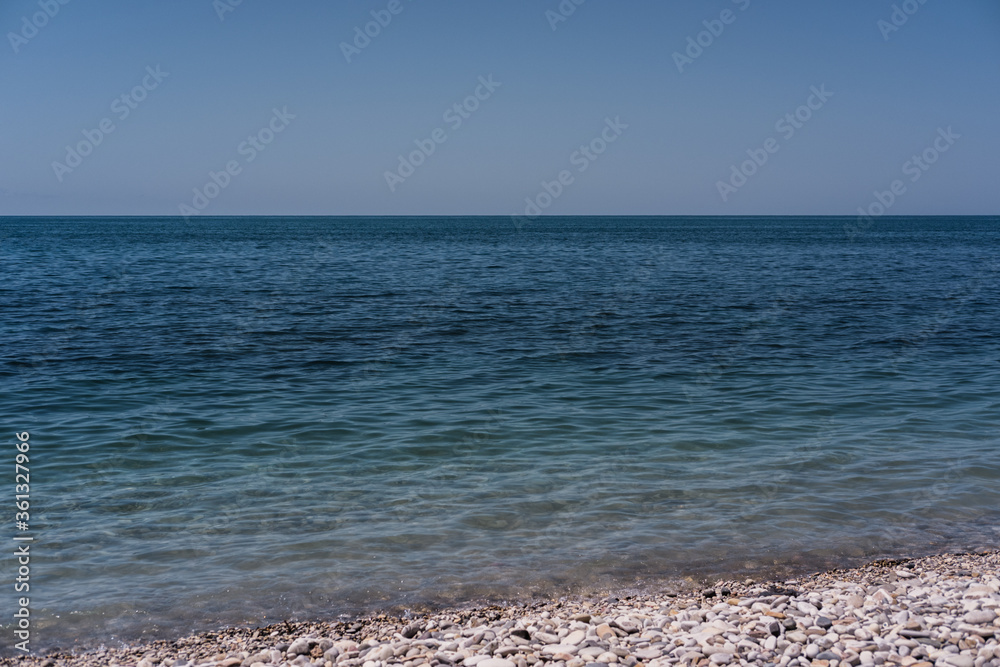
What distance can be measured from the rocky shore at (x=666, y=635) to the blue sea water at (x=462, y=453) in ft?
1.49

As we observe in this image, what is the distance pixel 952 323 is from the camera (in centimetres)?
2680

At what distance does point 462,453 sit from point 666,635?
622 cm

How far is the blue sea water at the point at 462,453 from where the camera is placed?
8.08 meters

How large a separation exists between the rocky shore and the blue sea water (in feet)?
1.49

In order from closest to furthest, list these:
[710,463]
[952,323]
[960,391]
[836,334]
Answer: [710,463]
[960,391]
[836,334]
[952,323]

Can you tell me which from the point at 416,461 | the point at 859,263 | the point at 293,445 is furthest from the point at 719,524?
the point at 859,263

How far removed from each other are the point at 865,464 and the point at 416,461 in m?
7.02

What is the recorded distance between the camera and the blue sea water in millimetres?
8078

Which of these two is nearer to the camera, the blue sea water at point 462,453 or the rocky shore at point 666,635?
the rocky shore at point 666,635

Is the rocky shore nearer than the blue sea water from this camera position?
Yes

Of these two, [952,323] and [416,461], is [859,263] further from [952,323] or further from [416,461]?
[416,461]

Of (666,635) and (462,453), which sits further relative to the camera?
(462,453)

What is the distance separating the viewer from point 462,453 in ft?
39.7

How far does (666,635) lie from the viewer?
20.5 feet
